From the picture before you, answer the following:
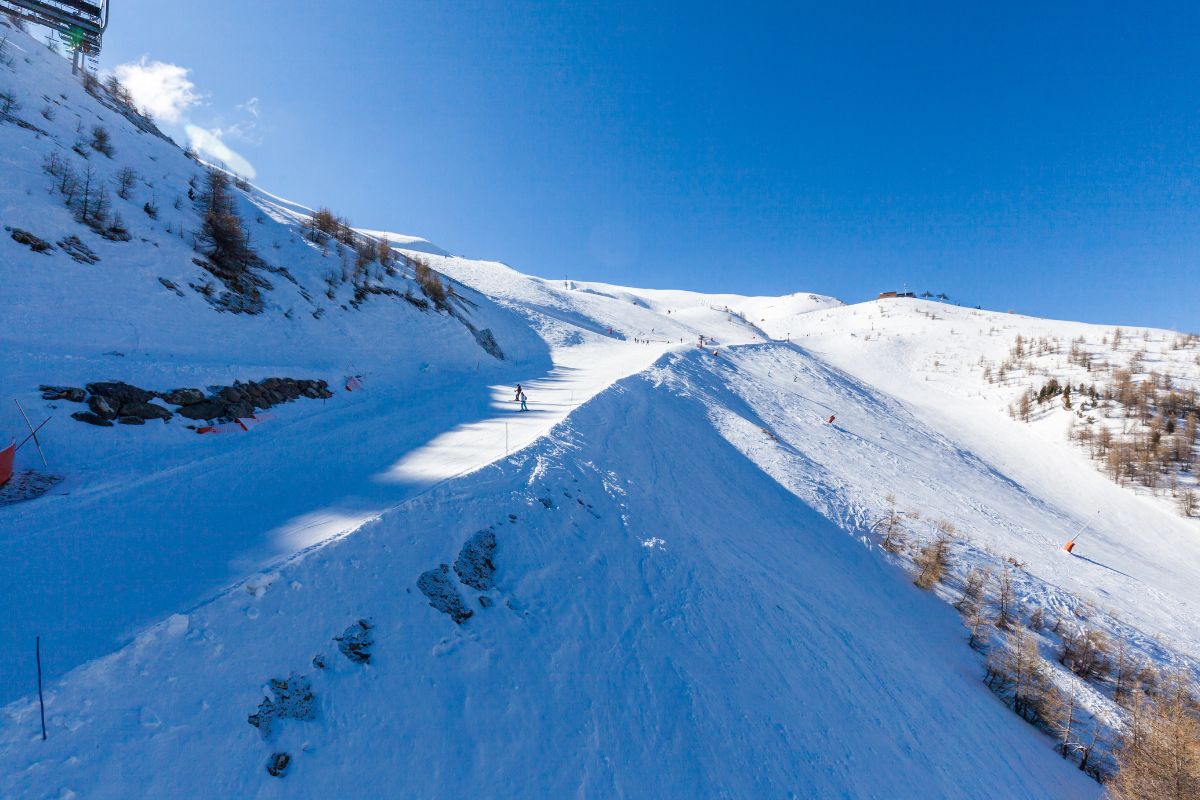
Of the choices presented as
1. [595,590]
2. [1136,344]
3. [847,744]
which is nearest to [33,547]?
[595,590]

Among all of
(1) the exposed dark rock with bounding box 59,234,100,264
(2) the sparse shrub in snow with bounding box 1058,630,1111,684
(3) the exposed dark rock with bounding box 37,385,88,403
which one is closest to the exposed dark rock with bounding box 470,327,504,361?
(1) the exposed dark rock with bounding box 59,234,100,264

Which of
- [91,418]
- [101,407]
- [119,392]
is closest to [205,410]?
[119,392]

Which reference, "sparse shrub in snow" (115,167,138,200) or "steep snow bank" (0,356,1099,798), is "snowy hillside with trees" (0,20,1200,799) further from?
"sparse shrub in snow" (115,167,138,200)

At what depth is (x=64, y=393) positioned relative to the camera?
7.70 m

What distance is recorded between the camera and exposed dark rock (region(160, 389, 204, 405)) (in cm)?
902

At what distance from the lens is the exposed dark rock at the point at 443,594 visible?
533cm

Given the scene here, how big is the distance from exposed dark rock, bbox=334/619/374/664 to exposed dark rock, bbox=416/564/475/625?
760 millimetres

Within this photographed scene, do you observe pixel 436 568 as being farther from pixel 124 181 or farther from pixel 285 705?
pixel 124 181

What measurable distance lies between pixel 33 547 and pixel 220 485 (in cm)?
216

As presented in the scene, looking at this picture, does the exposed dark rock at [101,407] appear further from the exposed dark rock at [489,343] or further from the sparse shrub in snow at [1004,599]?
the sparse shrub in snow at [1004,599]

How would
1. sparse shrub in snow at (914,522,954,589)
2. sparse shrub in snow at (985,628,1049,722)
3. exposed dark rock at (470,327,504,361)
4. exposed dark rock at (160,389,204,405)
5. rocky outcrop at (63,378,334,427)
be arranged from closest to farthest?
1. rocky outcrop at (63,378,334,427)
2. exposed dark rock at (160,389,204,405)
3. sparse shrub in snow at (985,628,1049,722)
4. sparse shrub in snow at (914,522,954,589)
5. exposed dark rock at (470,327,504,361)

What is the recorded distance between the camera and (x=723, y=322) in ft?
193

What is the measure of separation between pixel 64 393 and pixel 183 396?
1.67m

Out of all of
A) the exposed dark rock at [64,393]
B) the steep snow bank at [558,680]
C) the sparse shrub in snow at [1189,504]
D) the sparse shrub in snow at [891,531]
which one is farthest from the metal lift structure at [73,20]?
the sparse shrub in snow at [1189,504]
